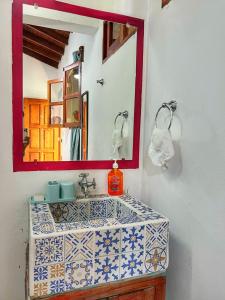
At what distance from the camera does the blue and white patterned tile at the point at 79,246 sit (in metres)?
0.89

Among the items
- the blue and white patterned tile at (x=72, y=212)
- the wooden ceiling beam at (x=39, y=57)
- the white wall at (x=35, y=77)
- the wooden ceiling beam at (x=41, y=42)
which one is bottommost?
the blue and white patterned tile at (x=72, y=212)

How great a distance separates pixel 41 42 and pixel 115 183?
33.8 inches

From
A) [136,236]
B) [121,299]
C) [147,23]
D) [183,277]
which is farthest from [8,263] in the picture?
[147,23]

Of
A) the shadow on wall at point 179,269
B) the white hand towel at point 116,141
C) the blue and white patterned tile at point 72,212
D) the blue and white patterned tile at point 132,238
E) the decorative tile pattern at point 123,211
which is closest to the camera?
the blue and white patterned tile at point 132,238

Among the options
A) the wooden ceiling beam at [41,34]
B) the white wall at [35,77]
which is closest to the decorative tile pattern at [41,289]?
the white wall at [35,77]

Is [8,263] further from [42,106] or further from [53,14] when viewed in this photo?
[53,14]

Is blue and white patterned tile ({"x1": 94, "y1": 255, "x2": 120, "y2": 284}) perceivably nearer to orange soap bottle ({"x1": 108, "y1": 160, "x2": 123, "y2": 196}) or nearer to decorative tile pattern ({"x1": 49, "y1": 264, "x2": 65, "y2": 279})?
decorative tile pattern ({"x1": 49, "y1": 264, "x2": 65, "y2": 279})

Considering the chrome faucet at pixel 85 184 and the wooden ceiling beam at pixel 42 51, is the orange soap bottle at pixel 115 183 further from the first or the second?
the wooden ceiling beam at pixel 42 51

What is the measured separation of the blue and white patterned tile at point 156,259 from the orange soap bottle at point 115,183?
45 cm

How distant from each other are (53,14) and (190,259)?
4.57 feet

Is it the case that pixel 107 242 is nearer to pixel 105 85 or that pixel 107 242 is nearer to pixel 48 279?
pixel 48 279

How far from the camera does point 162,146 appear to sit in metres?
1.15

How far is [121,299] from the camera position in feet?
3.30

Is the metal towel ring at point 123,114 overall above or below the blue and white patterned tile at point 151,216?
above
